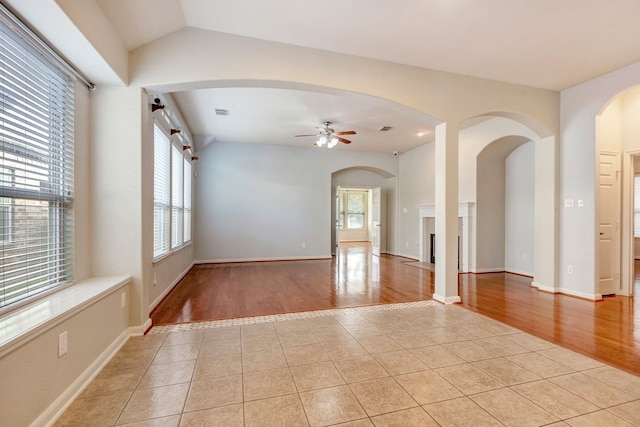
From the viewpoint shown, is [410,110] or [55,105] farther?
[410,110]

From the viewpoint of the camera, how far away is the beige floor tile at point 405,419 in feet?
5.26

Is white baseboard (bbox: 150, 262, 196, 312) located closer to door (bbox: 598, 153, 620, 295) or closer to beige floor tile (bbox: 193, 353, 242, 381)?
beige floor tile (bbox: 193, 353, 242, 381)

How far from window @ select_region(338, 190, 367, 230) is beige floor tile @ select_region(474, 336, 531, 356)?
1022cm

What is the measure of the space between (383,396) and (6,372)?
6.39 feet

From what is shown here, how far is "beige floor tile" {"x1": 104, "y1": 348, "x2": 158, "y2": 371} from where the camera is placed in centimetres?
222

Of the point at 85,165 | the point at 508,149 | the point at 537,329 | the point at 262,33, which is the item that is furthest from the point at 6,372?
the point at 508,149

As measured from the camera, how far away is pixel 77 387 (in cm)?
186

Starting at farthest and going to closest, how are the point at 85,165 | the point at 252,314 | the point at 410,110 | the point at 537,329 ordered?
1. the point at 410,110
2. the point at 252,314
3. the point at 537,329
4. the point at 85,165

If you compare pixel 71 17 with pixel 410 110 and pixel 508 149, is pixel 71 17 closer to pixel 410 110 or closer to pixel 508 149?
pixel 410 110

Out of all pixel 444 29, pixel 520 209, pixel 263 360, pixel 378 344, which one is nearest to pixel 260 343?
pixel 263 360

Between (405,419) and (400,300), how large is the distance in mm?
2378

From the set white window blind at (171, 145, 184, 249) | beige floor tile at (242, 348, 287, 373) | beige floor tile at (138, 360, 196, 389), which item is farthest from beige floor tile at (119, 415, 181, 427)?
white window blind at (171, 145, 184, 249)

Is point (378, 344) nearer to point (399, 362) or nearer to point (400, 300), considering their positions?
point (399, 362)

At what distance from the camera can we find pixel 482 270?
5.91 meters
